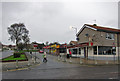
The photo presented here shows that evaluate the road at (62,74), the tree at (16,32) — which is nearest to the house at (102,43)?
the road at (62,74)

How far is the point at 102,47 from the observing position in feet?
67.4

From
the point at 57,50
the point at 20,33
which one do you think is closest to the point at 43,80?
the point at 57,50

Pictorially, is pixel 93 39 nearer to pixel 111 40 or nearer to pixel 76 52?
pixel 111 40

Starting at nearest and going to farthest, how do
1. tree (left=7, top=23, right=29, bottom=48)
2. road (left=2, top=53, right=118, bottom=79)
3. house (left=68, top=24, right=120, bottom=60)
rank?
1. road (left=2, top=53, right=118, bottom=79)
2. house (left=68, top=24, right=120, bottom=60)
3. tree (left=7, top=23, right=29, bottom=48)

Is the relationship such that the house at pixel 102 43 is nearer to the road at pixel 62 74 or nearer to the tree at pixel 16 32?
the road at pixel 62 74

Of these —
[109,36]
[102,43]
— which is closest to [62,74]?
[102,43]

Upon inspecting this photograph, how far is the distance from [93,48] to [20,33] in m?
38.7

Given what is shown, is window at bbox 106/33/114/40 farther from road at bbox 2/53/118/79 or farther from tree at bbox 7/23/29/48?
tree at bbox 7/23/29/48

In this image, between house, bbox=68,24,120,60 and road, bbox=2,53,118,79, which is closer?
road, bbox=2,53,118,79

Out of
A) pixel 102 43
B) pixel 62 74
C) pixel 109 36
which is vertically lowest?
pixel 62 74

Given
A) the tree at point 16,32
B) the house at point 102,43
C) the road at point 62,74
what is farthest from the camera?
the tree at point 16,32

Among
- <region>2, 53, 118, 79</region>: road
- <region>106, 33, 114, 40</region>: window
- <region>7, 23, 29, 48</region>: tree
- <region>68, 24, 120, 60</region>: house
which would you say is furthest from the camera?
<region>7, 23, 29, 48</region>: tree

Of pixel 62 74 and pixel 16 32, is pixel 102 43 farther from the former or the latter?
pixel 16 32

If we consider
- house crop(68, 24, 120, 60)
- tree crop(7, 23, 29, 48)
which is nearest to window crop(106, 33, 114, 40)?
house crop(68, 24, 120, 60)
